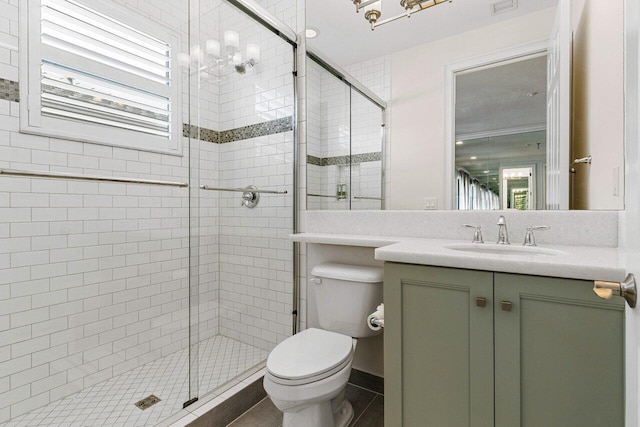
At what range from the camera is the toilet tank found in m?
1.57

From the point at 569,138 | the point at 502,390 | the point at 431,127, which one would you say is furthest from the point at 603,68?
the point at 502,390

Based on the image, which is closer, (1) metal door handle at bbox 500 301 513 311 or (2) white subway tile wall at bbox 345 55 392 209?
(1) metal door handle at bbox 500 301 513 311

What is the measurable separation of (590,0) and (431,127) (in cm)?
77

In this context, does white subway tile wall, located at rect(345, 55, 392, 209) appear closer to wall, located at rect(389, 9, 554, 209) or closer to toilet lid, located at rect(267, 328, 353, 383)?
Result: wall, located at rect(389, 9, 554, 209)

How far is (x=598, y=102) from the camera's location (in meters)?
1.26

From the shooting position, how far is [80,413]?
158cm

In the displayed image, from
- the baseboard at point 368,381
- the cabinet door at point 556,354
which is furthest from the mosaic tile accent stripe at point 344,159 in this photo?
the baseboard at point 368,381

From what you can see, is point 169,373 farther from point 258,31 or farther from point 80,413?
point 258,31

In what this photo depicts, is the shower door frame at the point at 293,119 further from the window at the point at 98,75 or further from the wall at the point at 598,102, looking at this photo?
the wall at the point at 598,102

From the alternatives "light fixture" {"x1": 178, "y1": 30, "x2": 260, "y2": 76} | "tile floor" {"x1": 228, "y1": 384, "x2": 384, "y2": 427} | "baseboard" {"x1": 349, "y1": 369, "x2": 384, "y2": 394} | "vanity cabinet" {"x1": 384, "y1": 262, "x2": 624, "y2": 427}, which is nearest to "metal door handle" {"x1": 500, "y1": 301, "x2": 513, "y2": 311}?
"vanity cabinet" {"x1": 384, "y1": 262, "x2": 624, "y2": 427}

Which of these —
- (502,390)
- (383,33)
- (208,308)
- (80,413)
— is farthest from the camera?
(208,308)

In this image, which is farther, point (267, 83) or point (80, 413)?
point (267, 83)

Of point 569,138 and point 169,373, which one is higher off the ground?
point 569,138

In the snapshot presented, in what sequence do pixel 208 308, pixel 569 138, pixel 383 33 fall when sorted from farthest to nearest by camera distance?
pixel 208 308 < pixel 383 33 < pixel 569 138
